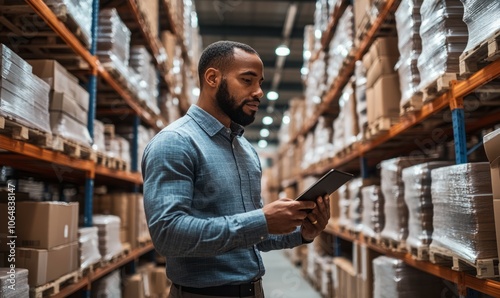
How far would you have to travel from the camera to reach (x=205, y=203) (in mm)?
2070

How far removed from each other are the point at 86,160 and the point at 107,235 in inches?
34.6

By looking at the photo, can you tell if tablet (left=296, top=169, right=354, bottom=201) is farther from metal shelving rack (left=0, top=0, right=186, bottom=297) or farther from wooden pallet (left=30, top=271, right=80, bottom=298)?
wooden pallet (left=30, top=271, right=80, bottom=298)

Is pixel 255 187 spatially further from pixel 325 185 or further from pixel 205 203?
pixel 325 185

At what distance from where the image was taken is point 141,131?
6.30 m

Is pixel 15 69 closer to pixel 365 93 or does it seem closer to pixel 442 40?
pixel 442 40

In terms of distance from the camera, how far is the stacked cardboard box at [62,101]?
3.34 metres

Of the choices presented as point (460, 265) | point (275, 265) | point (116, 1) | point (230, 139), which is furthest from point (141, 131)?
point (275, 265)

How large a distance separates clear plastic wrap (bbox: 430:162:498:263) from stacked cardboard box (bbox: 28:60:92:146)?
2729 mm

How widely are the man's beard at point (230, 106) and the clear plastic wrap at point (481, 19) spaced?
1.34 metres

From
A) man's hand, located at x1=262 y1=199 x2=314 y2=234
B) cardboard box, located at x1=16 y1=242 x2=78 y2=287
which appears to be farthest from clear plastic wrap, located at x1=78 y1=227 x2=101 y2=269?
man's hand, located at x1=262 y1=199 x2=314 y2=234

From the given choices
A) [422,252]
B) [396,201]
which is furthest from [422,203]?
[396,201]

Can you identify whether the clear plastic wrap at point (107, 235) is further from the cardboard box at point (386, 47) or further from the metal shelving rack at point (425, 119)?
the cardboard box at point (386, 47)

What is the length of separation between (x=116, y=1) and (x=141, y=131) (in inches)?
73.9

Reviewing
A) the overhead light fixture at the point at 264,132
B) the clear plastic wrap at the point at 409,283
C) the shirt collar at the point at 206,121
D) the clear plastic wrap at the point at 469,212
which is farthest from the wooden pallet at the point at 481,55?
the overhead light fixture at the point at 264,132
